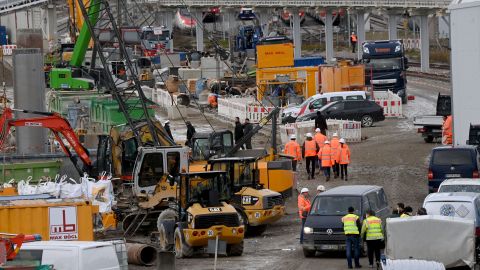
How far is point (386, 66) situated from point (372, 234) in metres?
40.0

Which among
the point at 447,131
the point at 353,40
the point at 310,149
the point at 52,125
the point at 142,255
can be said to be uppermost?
the point at 353,40

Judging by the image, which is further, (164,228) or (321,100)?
(321,100)

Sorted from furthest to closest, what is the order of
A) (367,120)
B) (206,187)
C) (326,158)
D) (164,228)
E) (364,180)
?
1. (367,120)
2. (364,180)
3. (326,158)
4. (164,228)
5. (206,187)

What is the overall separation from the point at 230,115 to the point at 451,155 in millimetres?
25326

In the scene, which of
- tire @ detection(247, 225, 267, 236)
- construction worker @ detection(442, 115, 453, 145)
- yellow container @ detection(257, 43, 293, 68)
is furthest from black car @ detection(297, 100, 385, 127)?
tire @ detection(247, 225, 267, 236)

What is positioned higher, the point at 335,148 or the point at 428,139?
the point at 335,148

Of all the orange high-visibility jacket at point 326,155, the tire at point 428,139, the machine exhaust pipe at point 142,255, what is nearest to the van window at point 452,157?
the orange high-visibility jacket at point 326,155

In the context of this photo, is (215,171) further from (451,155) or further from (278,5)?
(278,5)

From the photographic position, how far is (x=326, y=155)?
3775 cm

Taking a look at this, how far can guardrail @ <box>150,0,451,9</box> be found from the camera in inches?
3103

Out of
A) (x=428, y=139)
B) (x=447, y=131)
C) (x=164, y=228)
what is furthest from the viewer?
(x=428, y=139)

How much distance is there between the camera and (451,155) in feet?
110

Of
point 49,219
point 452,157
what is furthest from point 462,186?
point 49,219

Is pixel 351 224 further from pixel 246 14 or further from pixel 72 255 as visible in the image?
pixel 246 14
